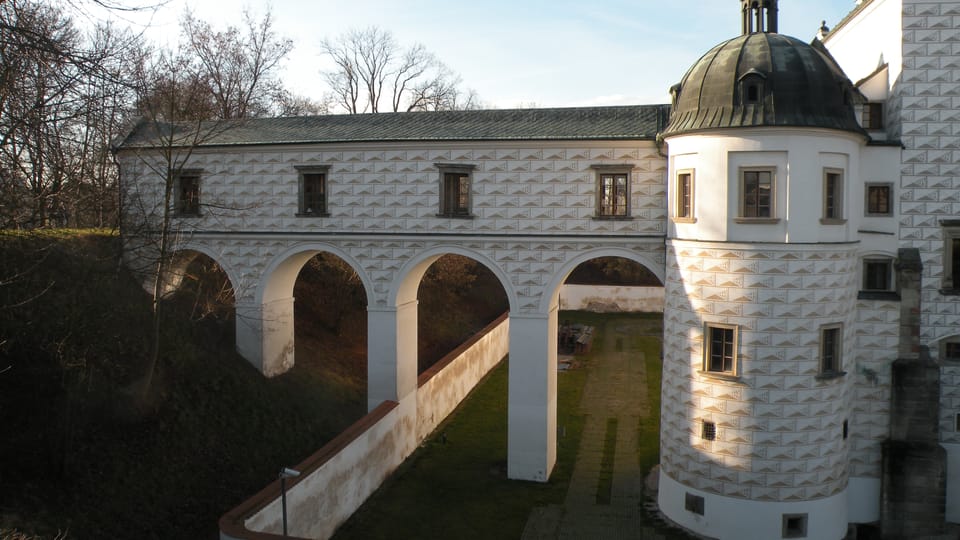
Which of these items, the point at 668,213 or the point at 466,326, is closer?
the point at 668,213

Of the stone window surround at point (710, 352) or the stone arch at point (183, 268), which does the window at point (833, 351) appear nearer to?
the stone window surround at point (710, 352)

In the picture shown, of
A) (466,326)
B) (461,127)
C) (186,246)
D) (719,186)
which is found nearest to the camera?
(719,186)

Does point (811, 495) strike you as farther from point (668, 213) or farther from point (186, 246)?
point (186, 246)

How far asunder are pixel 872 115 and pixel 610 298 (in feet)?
100

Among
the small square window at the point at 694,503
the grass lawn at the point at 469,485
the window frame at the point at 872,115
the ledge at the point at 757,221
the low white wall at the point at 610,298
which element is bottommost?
the grass lawn at the point at 469,485

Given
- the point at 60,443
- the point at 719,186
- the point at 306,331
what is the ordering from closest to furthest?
the point at 60,443, the point at 719,186, the point at 306,331

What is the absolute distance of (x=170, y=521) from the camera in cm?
1437

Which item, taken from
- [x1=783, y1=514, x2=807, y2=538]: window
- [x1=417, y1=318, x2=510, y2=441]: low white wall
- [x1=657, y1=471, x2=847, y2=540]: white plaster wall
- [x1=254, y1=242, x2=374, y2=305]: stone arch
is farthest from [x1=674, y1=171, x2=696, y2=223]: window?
[x1=417, y1=318, x2=510, y2=441]: low white wall

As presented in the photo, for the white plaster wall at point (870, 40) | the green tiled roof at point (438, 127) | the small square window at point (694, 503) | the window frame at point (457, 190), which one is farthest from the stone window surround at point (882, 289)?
the window frame at point (457, 190)

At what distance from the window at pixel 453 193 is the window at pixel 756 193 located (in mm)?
7099

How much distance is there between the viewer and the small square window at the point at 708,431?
15984 millimetres

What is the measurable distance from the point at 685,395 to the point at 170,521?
437 inches

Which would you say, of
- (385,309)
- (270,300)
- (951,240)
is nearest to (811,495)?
(951,240)

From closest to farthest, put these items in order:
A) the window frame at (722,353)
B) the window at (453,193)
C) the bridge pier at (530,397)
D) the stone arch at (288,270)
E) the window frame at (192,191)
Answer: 1. the window frame at (722,353)
2. the bridge pier at (530,397)
3. the window at (453,193)
4. the stone arch at (288,270)
5. the window frame at (192,191)
